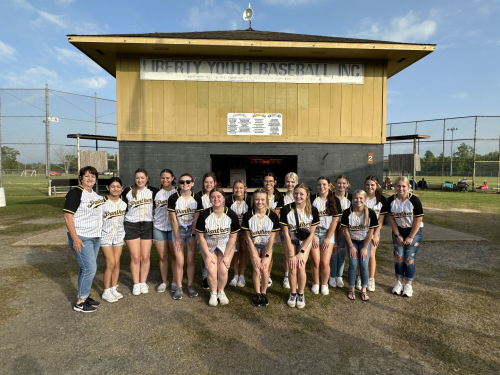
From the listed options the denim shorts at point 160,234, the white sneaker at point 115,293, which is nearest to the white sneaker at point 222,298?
the denim shorts at point 160,234

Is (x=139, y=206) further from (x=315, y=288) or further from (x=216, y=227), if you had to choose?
(x=315, y=288)

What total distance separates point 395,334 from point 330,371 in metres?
1.06

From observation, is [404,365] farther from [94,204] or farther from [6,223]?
[6,223]

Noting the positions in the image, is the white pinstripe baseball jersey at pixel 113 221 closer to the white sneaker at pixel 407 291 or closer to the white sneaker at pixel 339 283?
the white sneaker at pixel 339 283

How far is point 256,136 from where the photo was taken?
8961 millimetres

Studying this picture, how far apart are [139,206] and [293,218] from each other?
2138 mm

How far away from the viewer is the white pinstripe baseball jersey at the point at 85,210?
336cm

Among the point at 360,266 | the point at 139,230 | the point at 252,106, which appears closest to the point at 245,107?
the point at 252,106

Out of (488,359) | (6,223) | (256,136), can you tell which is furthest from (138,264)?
(6,223)

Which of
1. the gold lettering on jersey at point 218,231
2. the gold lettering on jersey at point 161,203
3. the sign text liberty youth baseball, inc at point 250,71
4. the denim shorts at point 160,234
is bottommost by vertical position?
the denim shorts at point 160,234

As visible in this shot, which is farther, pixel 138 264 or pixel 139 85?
pixel 139 85

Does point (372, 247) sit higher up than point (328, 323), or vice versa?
point (372, 247)

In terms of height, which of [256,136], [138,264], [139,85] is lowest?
[138,264]

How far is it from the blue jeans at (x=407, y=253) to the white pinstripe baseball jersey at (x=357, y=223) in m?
0.51
